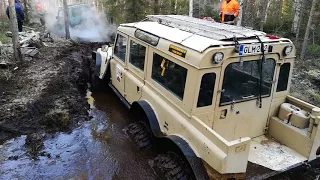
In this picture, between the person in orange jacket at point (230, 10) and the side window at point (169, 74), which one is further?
the person in orange jacket at point (230, 10)

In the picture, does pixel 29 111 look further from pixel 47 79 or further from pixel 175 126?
pixel 175 126

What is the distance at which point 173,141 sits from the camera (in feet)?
14.6

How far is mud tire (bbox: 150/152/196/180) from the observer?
4.27m

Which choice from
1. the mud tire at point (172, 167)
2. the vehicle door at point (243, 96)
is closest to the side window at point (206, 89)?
the vehicle door at point (243, 96)

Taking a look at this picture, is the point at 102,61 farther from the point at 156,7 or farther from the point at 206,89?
the point at 156,7

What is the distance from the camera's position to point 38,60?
9898 millimetres

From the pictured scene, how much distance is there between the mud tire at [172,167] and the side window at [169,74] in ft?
3.27

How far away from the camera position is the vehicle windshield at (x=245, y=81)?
14.5ft

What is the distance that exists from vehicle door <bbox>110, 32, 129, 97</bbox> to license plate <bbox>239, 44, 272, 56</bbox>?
10.1ft

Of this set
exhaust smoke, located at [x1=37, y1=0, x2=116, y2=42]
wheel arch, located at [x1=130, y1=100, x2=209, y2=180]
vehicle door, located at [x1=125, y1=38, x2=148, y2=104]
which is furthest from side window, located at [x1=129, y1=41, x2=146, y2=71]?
exhaust smoke, located at [x1=37, y1=0, x2=116, y2=42]

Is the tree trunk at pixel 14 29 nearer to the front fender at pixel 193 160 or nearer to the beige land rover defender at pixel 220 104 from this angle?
the beige land rover defender at pixel 220 104

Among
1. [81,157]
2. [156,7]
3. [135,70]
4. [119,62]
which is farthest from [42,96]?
[156,7]

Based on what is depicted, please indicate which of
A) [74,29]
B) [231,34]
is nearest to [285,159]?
[231,34]

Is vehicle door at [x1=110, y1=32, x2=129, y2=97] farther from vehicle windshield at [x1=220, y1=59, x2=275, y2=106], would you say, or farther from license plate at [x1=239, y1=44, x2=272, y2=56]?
license plate at [x1=239, y1=44, x2=272, y2=56]
